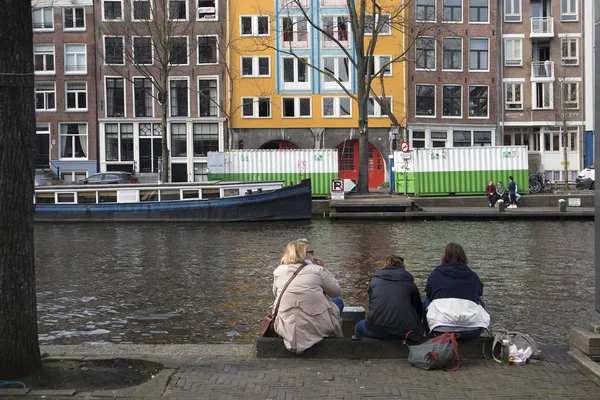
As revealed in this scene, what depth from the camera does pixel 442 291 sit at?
740cm

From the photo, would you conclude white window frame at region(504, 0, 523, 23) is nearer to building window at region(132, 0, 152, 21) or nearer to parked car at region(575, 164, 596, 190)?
parked car at region(575, 164, 596, 190)

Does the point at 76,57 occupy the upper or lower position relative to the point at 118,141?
upper

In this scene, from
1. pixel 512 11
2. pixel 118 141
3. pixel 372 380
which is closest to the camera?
pixel 372 380

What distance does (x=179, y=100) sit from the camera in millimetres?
48750

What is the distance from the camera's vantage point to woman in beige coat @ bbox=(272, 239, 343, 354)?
288 inches

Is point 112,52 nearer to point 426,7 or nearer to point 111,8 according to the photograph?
point 111,8

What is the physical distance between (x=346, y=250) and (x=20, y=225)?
49.3ft

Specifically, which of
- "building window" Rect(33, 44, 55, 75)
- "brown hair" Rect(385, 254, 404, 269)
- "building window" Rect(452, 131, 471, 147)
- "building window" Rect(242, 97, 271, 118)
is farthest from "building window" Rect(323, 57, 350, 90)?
"brown hair" Rect(385, 254, 404, 269)

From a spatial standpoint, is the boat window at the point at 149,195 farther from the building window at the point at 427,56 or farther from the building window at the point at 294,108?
the building window at the point at 427,56

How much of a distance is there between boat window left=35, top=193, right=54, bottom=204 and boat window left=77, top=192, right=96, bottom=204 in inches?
50.3

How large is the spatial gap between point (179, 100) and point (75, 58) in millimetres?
7488

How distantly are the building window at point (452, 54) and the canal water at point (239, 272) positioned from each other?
2181 cm

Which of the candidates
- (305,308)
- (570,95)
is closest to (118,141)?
(570,95)

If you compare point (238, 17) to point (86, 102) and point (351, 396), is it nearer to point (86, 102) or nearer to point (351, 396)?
point (86, 102)
